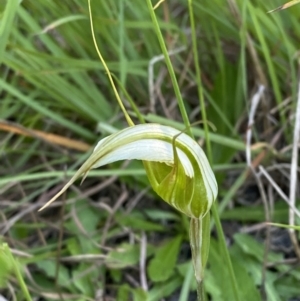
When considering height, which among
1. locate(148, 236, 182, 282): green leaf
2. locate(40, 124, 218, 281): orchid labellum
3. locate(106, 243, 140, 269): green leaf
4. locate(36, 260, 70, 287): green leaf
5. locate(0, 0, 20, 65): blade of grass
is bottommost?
locate(148, 236, 182, 282): green leaf

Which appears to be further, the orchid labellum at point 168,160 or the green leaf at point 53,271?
the green leaf at point 53,271

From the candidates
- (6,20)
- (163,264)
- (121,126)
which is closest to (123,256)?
Answer: (163,264)

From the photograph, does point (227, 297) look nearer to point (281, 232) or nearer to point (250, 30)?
point (281, 232)

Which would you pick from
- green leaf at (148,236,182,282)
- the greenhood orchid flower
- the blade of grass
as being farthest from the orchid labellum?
green leaf at (148,236,182,282)

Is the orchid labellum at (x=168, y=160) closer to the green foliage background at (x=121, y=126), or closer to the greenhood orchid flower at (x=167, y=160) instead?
the greenhood orchid flower at (x=167, y=160)

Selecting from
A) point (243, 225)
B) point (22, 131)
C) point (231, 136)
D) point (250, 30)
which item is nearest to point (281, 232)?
point (243, 225)

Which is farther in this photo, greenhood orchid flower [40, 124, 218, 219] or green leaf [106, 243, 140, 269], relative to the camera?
green leaf [106, 243, 140, 269]

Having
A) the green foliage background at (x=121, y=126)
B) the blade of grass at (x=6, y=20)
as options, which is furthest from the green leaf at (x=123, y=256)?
the blade of grass at (x=6, y=20)

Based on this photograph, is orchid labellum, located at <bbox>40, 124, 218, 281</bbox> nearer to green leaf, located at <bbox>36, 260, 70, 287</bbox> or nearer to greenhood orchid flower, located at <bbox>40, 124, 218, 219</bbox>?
greenhood orchid flower, located at <bbox>40, 124, 218, 219</bbox>
